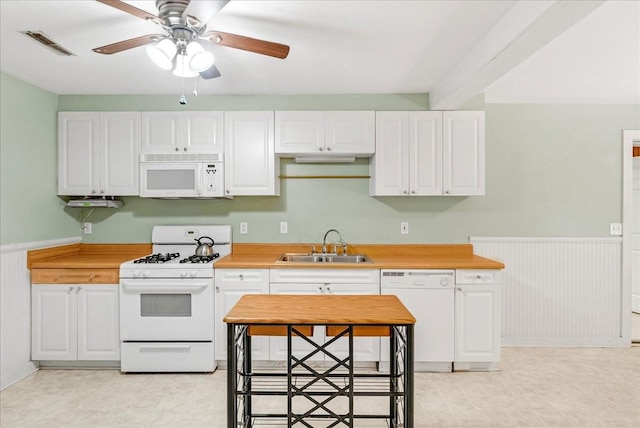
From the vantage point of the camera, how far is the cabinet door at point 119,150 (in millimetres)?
3600

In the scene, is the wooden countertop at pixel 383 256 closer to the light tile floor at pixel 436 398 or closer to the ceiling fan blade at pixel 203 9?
the light tile floor at pixel 436 398

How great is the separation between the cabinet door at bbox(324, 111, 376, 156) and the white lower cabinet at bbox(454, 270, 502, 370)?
1445 millimetres

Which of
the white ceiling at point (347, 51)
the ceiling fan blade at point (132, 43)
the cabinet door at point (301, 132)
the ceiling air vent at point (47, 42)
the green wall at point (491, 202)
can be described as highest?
the white ceiling at point (347, 51)

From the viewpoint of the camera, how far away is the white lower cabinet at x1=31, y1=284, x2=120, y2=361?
326 centimetres

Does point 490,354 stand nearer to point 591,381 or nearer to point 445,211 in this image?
point 591,381

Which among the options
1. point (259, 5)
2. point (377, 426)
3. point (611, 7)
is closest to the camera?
point (259, 5)

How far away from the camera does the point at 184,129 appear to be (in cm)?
359

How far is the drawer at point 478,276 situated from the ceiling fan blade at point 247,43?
2.26 m

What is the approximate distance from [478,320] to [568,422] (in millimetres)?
903

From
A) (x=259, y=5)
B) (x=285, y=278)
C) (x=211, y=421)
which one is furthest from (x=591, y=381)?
(x=259, y=5)

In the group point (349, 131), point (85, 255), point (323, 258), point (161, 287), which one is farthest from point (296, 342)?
point (85, 255)

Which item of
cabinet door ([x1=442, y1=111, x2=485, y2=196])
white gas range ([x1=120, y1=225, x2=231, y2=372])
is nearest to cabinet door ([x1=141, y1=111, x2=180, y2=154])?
white gas range ([x1=120, y1=225, x2=231, y2=372])

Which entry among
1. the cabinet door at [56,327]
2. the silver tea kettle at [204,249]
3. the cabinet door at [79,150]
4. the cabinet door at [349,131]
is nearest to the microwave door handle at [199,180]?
the silver tea kettle at [204,249]

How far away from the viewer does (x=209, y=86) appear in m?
3.49
